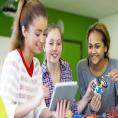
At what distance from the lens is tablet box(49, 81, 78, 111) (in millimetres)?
1006

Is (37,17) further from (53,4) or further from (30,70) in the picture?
(53,4)

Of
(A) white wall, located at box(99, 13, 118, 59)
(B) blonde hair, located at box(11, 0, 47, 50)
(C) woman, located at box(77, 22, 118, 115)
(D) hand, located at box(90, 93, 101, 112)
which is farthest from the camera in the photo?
(A) white wall, located at box(99, 13, 118, 59)

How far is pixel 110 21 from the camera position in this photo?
4.71m

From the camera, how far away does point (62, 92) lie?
40.4 inches

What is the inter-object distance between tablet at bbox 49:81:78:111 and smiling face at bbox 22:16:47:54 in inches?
5.9

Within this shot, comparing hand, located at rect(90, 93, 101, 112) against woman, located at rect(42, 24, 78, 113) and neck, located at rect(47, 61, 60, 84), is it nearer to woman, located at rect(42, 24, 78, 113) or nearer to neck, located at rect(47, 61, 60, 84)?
woman, located at rect(42, 24, 78, 113)

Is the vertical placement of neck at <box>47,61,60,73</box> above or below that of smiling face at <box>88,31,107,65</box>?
below

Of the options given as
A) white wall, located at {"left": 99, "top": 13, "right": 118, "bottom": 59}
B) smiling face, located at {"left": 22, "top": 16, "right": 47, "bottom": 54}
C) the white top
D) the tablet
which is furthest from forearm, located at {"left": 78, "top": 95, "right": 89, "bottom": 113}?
white wall, located at {"left": 99, "top": 13, "right": 118, "bottom": 59}

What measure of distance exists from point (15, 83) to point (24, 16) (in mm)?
236

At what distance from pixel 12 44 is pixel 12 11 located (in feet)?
8.14

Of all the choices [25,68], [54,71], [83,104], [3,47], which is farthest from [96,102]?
[3,47]

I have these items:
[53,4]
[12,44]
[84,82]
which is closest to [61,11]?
[53,4]

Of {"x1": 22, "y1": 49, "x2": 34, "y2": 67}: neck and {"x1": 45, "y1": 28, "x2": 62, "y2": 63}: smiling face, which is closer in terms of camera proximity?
{"x1": 22, "y1": 49, "x2": 34, "y2": 67}: neck

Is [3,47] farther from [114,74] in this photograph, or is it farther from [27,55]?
[27,55]
